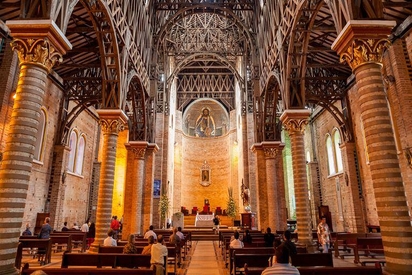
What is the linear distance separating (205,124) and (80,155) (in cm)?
1958

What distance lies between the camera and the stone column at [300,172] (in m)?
11.3

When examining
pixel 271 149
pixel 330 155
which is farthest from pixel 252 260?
pixel 330 155

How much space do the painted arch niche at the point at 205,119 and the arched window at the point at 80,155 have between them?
17.1 m

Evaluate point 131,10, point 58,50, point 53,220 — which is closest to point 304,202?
point 58,50

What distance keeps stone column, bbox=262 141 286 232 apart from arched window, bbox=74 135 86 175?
1428 cm

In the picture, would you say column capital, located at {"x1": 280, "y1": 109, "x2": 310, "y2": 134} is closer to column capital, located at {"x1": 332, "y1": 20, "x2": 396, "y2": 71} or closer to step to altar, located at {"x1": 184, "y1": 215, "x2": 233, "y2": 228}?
column capital, located at {"x1": 332, "y1": 20, "x2": 396, "y2": 71}

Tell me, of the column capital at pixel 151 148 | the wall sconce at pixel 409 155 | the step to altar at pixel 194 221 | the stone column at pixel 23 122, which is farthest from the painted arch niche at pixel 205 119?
the stone column at pixel 23 122

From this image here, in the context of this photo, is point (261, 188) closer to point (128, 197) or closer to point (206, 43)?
point (128, 197)

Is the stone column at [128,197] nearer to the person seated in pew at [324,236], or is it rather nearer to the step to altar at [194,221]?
the person seated in pew at [324,236]

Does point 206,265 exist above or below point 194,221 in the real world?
below

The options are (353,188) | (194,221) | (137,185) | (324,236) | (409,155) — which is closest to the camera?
(324,236)

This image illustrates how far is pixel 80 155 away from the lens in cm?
2239

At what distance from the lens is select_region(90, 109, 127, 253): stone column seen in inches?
445

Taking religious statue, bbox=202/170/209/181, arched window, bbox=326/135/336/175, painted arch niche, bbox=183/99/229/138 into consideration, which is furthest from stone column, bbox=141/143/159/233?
painted arch niche, bbox=183/99/229/138
